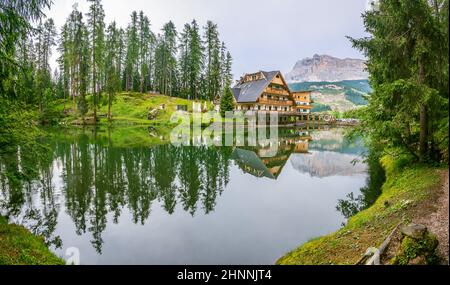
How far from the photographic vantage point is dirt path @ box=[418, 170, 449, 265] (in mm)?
5545

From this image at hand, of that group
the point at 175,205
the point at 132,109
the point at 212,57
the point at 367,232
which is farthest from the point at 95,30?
the point at 367,232

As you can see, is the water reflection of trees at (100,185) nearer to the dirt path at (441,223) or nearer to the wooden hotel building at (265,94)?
the dirt path at (441,223)

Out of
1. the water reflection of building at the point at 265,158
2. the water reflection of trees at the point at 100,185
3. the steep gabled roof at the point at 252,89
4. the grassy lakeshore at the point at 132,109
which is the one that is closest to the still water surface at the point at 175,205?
the water reflection of trees at the point at 100,185

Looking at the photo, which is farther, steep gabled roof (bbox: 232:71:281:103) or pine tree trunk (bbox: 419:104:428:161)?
steep gabled roof (bbox: 232:71:281:103)

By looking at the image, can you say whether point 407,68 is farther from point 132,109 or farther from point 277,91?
point 277,91

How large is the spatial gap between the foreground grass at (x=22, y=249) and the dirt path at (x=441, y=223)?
9.24 metres

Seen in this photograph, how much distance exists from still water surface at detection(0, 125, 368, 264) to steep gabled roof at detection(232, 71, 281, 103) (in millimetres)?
39882

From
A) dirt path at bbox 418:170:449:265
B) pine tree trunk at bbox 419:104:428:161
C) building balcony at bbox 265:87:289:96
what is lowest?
dirt path at bbox 418:170:449:265

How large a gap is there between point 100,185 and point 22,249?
7.70 metres

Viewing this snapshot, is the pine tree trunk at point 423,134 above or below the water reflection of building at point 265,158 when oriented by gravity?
above

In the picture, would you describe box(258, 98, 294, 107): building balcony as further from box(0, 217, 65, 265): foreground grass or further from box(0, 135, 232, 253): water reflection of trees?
box(0, 217, 65, 265): foreground grass

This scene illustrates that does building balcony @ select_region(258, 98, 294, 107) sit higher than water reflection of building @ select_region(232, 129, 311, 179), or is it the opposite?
building balcony @ select_region(258, 98, 294, 107)

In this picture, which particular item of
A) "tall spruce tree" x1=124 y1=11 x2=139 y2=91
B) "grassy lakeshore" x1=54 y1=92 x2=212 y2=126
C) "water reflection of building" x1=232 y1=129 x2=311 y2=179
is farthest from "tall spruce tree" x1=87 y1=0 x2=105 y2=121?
"water reflection of building" x1=232 y1=129 x2=311 y2=179

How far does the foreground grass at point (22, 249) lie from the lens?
6.57 metres
